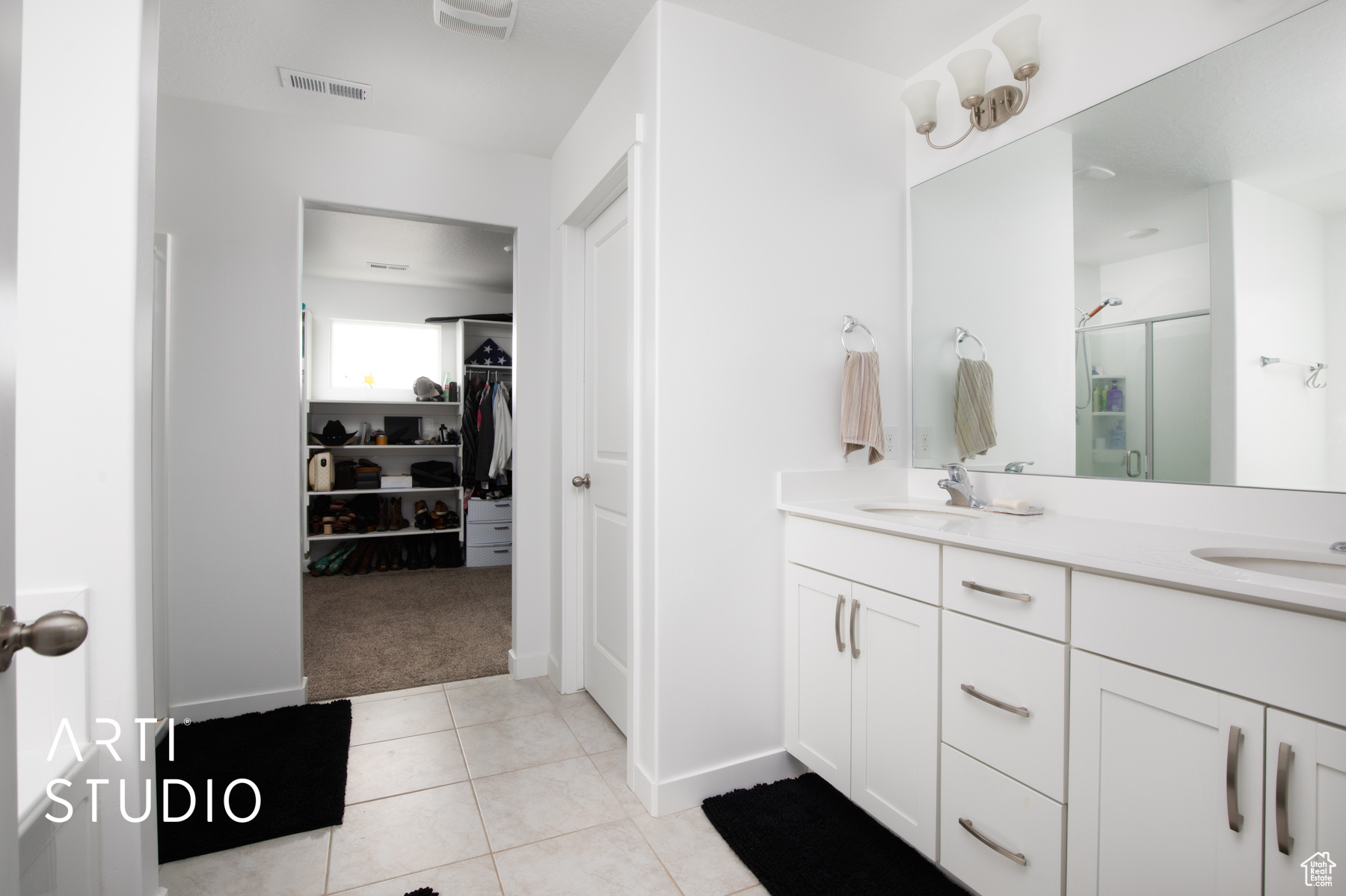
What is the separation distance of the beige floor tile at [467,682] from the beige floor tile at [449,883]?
1.22 metres

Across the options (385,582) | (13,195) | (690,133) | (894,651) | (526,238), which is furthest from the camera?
(385,582)

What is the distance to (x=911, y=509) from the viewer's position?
202 centimetres

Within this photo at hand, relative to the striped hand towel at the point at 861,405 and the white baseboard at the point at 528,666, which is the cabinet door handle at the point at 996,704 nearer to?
the striped hand towel at the point at 861,405

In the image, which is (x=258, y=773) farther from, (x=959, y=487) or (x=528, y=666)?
(x=959, y=487)

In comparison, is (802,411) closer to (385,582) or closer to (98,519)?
(98,519)

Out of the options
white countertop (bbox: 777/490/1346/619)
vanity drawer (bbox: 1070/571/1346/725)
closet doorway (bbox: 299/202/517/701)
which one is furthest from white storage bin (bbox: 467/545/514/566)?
vanity drawer (bbox: 1070/571/1346/725)

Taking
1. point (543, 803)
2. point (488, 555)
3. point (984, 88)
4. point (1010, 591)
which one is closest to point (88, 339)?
point (543, 803)

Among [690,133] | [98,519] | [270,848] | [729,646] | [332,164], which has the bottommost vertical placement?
[270,848]

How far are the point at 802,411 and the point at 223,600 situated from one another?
227 centimetres

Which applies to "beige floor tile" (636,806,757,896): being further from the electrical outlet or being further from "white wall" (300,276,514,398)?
"white wall" (300,276,514,398)

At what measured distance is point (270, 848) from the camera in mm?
1660

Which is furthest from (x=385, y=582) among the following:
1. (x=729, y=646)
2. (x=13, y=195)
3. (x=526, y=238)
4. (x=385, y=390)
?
(x=13, y=195)

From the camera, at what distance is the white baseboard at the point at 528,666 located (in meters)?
2.84

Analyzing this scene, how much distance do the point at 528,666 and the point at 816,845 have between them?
1610 mm
